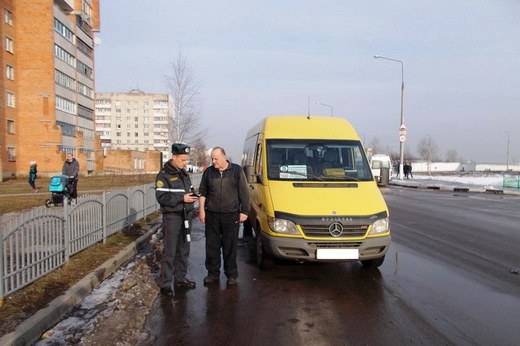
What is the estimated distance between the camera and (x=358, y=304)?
515 centimetres

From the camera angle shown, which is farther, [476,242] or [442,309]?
[476,242]

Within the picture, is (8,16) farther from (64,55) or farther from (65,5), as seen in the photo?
(65,5)

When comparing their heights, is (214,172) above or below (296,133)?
below

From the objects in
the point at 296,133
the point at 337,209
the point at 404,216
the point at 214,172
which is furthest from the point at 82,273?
the point at 404,216

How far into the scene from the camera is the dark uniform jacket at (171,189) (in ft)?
18.0

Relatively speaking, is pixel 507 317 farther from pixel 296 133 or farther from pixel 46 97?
pixel 46 97

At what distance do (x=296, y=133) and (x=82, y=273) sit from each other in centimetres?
406

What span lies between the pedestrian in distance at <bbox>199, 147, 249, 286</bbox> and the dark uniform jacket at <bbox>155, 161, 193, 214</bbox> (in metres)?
0.36

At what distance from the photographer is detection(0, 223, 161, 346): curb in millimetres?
3820

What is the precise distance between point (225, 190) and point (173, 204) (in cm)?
72

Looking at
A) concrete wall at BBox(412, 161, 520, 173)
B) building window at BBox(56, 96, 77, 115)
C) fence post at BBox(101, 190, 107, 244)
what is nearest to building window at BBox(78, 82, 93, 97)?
building window at BBox(56, 96, 77, 115)

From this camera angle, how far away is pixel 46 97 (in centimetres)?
4784

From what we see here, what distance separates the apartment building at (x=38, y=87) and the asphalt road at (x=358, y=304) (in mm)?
42262

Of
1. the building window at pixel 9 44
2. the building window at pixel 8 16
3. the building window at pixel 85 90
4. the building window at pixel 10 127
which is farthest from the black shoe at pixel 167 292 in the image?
the building window at pixel 85 90
